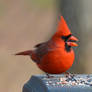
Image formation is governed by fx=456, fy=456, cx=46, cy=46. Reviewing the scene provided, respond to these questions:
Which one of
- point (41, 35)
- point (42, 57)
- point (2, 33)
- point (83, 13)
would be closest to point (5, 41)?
point (2, 33)

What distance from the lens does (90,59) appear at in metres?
7.30

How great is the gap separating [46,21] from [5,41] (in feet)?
2.71

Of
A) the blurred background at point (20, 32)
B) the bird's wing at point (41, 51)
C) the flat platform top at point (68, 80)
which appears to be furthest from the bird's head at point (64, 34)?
the blurred background at point (20, 32)

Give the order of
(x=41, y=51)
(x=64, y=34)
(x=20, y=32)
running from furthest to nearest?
(x=20, y=32), (x=41, y=51), (x=64, y=34)

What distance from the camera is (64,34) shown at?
13.7 ft

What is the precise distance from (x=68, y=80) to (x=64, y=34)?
559 mm

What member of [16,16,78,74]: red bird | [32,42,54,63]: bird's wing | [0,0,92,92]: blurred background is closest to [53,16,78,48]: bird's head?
[16,16,78,74]: red bird

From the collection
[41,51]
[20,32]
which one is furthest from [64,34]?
[20,32]

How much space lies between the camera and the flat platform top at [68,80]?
3.50 meters

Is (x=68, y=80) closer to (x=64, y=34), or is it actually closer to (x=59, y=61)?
(x=59, y=61)

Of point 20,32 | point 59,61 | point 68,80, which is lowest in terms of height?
point 68,80

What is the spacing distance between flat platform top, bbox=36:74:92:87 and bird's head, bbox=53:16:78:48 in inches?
14.6

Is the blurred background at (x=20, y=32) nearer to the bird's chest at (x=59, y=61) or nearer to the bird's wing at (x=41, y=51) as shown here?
the bird's wing at (x=41, y=51)

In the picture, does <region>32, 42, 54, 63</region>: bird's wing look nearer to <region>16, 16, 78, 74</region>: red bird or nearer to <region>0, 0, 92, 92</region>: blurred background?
<region>16, 16, 78, 74</region>: red bird
